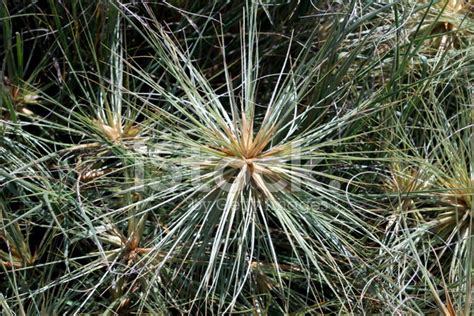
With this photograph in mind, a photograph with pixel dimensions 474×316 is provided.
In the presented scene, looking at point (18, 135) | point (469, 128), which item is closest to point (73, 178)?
point (18, 135)

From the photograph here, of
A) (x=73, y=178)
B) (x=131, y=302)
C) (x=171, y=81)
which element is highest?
(x=171, y=81)

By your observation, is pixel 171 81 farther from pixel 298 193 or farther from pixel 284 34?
pixel 298 193

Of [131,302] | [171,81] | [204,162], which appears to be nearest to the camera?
[204,162]

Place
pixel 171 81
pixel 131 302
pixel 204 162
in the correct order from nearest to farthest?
1. pixel 204 162
2. pixel 131 302
3. pixel 171 81

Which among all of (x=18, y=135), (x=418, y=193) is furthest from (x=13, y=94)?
(x=418, y=193)

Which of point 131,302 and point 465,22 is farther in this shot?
point 465,22

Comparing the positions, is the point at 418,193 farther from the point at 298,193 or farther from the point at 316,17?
the point at 316,17

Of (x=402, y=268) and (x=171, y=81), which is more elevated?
(x=171, y=81)
